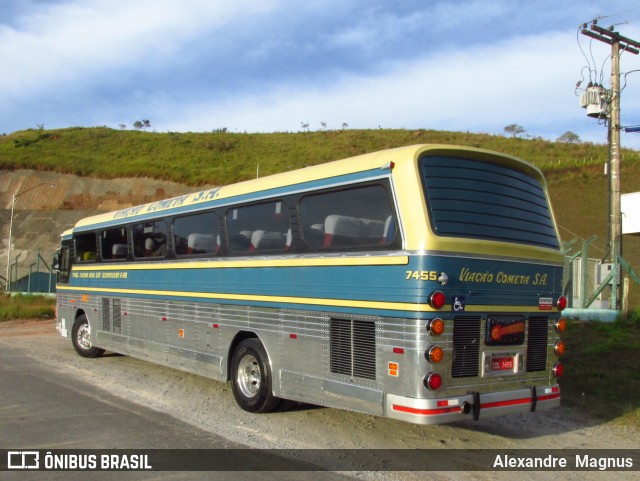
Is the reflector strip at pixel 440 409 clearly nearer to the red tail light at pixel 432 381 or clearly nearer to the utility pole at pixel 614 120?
the red tail light at pixel 432 381

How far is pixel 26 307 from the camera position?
76.7 ft

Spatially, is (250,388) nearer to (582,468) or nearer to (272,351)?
(272,351)

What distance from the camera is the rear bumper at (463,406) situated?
5.63 m

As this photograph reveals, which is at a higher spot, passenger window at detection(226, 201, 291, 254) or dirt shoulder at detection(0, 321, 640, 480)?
passenger window at detection(226, 201, 291, 254)

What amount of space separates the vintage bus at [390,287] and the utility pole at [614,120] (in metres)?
8.07

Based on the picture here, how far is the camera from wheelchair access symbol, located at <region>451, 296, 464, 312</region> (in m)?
5.90

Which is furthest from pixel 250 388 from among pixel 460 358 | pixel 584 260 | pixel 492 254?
pixel 584 260

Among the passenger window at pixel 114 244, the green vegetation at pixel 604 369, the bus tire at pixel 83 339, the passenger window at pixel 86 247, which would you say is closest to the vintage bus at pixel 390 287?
the green vegetation at pixel 604 369

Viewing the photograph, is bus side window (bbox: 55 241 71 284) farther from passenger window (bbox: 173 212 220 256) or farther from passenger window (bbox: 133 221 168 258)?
passenger window (bbox: 173 212 220 256)

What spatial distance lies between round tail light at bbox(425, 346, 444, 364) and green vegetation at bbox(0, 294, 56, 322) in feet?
67.5

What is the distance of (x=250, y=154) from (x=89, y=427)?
50.7m

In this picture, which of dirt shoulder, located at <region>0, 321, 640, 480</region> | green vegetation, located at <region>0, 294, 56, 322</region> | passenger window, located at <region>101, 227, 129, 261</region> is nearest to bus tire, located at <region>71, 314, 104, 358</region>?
passenger window, located at <region>101, 227, 129, 261</region>

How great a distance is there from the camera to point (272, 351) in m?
7.55

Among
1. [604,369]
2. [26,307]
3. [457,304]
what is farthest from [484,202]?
[26,307]
